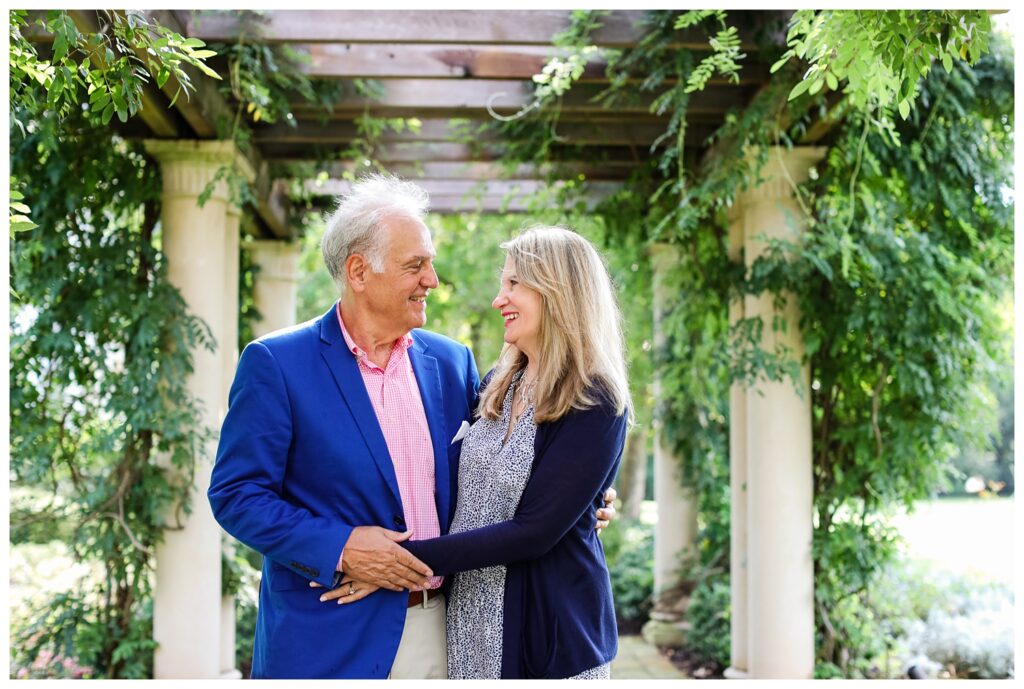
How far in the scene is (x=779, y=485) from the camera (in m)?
4.82

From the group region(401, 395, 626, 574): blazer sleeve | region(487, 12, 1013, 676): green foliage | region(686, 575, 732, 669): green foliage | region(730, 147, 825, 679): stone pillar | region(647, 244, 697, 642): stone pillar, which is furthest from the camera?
→ region(647, 244, 697, 642): stone pillar

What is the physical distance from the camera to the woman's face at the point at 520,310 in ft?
7.49

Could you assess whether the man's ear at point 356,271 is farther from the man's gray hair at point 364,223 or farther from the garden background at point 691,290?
the garden background at point 691,290

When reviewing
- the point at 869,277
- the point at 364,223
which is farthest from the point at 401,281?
the point at 869,277

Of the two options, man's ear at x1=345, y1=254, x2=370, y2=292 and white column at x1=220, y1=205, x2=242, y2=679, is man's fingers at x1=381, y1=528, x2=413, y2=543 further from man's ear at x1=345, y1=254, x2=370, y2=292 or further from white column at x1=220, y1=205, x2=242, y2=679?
white column at x1=220, y1=205, x2=242, y2=679

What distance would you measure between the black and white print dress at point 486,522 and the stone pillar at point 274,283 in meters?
5.24

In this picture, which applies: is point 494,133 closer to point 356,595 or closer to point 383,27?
point 383,27

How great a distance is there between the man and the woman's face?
8.7 inches

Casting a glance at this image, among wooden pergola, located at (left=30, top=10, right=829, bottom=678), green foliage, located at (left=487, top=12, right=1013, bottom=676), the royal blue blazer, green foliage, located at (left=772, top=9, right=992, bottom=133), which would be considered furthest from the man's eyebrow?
green foliage, located at (left=487, top=12, right=1013, bottom=676)

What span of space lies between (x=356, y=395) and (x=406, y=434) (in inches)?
6.1

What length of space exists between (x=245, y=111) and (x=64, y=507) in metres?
2.02

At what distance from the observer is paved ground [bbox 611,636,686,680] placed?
5.99 m

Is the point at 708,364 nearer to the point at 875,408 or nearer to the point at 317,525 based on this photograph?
the point at 875,408

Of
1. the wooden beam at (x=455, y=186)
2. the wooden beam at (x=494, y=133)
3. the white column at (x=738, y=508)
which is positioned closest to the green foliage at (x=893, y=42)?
the white column at (x=738, y=508)
